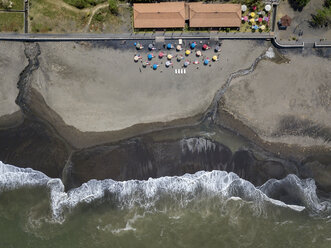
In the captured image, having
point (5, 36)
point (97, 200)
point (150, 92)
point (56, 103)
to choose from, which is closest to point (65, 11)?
point (5, 36)

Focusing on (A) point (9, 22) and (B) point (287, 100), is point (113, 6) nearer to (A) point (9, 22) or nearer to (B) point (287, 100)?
(A) point (9, 22)

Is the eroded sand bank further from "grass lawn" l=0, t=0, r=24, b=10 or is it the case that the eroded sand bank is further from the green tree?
the green tree

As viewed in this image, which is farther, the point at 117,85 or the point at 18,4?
the point at 117,85

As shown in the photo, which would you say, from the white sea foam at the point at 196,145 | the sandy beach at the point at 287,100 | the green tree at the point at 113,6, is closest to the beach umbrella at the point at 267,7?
the sandy beach at the point at 287,100

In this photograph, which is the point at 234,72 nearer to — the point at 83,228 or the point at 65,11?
the point at 65,11

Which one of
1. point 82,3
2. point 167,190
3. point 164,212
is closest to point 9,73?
point 82,3

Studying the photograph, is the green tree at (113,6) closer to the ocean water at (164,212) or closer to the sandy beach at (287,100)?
the sandy beach at (287,100)
